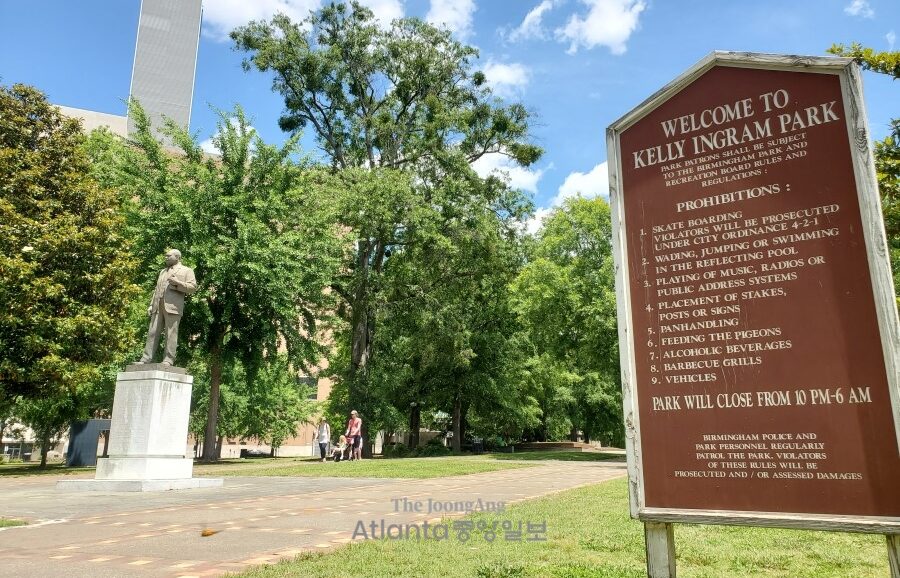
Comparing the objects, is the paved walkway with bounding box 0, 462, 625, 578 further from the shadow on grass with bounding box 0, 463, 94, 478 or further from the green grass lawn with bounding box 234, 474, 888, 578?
the shadow on grass with bounding box 0, 463, 94, 478

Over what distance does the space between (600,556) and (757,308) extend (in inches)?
104

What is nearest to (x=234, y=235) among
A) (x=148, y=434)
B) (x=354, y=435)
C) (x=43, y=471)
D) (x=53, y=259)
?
(x=53, y=259)

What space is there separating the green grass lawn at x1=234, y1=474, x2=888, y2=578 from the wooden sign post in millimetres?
1123

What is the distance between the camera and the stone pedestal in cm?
1232

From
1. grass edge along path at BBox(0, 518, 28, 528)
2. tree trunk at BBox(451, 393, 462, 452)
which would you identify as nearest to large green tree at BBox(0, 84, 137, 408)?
grass edge along path at BBox(0, 518, 28, 528)

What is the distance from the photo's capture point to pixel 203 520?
24.2ft

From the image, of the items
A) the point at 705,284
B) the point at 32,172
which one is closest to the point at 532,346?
the point at 32,172

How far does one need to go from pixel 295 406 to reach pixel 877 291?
45.7 metres

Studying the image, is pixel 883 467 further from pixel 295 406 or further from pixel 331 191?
pixel 295 406

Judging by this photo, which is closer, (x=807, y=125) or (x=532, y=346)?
(x=807, y=125)

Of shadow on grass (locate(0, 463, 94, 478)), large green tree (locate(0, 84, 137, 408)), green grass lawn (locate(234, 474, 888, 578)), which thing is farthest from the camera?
shadow on grass (locate(0, 463, 94, 478))

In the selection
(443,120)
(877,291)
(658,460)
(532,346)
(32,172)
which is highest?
(443,120)

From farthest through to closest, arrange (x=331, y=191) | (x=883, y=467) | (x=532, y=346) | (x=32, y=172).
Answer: (x=532, y=346) < (x=331, y=191) < (x=32, y=172) < (x=883, y=467)

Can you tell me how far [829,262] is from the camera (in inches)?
147
